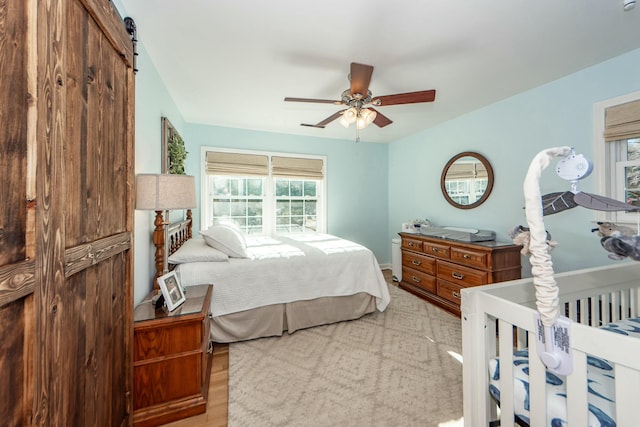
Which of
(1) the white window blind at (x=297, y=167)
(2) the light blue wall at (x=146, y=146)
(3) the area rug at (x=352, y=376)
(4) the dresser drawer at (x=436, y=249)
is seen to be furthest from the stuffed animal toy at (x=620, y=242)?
(1) the white window blind at (x=297, y=167)

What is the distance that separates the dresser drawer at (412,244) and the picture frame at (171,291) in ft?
9.58

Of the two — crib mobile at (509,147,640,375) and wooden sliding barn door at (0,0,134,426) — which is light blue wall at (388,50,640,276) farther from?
wooden sliding barn door at (0,0,134,426)

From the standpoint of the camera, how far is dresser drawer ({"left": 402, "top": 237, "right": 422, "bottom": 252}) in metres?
3.56

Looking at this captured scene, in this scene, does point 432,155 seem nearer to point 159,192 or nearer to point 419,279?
point 419,279

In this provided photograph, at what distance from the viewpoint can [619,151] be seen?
2252mm

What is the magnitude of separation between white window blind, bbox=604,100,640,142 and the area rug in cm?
219

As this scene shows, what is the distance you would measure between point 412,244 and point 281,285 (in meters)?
2.12

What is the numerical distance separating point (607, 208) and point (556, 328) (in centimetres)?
41

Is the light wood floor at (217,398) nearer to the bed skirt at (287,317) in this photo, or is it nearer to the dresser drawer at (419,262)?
the bed skirt at (287,317)

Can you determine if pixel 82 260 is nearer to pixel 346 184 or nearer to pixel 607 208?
pixel 607 208

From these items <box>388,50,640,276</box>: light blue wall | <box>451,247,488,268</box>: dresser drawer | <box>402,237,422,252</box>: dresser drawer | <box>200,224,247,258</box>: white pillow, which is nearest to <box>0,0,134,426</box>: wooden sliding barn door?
<box>200,224,247,258</box>: white pillow

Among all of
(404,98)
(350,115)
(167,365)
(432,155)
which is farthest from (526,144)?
(167,365)

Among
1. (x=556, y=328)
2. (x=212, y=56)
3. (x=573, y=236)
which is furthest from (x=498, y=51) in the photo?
(x=212, y=56)

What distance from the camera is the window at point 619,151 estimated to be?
2.12 m
